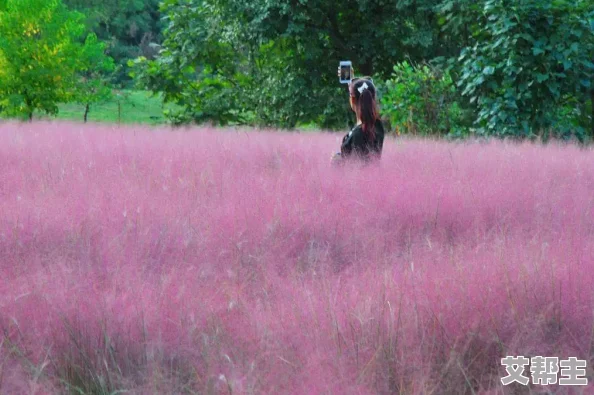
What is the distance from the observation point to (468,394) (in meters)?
2.52

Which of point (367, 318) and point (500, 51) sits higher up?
point (500, 51)

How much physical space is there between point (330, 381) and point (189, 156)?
5068 mm

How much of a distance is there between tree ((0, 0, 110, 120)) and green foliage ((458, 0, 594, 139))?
9.43 meters

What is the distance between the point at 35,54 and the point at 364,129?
11717 mm

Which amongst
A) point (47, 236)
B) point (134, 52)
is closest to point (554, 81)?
point (47, 236)

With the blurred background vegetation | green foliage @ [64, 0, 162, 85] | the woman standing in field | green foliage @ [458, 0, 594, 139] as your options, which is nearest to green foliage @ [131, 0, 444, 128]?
the blurred background vegetation

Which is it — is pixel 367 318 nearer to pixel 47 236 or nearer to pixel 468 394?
pixel 468 394

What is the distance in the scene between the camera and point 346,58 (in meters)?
16.4

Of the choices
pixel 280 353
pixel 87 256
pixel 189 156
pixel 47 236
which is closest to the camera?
pixel 280 353

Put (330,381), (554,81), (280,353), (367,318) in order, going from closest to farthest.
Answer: (330,381) → (280,353) → (367,318) → (554,81)

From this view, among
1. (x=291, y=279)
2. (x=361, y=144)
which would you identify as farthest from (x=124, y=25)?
(x=291, y=279)

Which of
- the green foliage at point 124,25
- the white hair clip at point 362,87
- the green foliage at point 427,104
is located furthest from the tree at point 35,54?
the green foliage at point 124,25

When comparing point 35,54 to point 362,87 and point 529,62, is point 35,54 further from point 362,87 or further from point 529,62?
point 362,87

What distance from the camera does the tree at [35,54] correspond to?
15.6 meters
